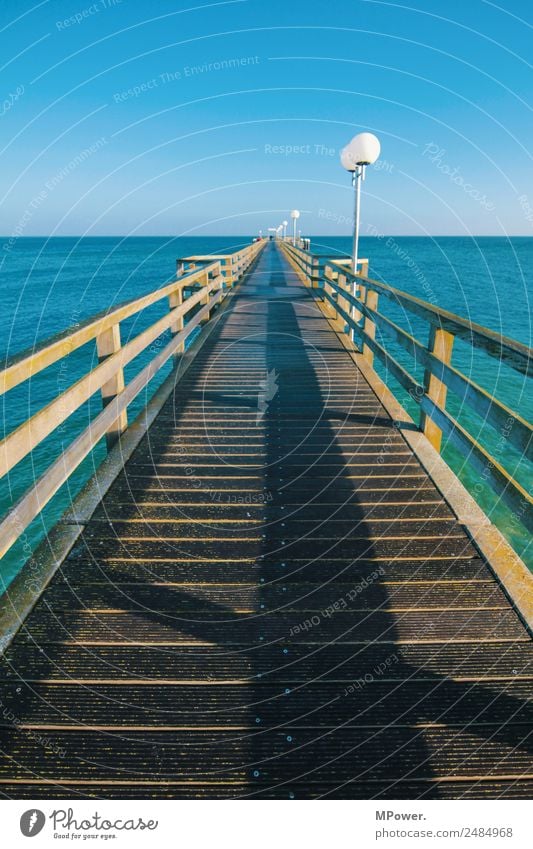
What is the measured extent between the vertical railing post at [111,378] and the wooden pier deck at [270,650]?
0.41 m

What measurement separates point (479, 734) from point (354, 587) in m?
0.92

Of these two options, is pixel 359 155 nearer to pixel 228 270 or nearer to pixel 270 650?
pixel 228 270

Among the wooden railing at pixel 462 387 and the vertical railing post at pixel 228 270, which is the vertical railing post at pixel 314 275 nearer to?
the vertical railing post at pixel 228 270

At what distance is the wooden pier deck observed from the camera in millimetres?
1920

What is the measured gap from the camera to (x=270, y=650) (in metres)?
2.42

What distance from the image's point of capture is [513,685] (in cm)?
224

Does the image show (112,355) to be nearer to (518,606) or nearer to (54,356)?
(54,356)

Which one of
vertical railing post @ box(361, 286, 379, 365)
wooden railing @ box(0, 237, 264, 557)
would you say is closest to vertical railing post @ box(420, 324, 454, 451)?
vertical railing post @ box(361, 286, 379, 365)

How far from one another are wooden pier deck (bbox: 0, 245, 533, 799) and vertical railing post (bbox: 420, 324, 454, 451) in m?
0.64

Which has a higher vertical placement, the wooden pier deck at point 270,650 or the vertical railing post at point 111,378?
the vertical railing post at point 111,378

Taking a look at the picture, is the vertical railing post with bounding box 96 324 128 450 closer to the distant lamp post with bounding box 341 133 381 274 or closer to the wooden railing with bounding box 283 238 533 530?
the wooden railing with bounding box 283 238 533 530

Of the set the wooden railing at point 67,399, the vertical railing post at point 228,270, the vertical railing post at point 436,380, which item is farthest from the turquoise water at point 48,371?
the vertical railing post at point 228,270

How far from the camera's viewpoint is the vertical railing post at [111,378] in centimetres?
386
